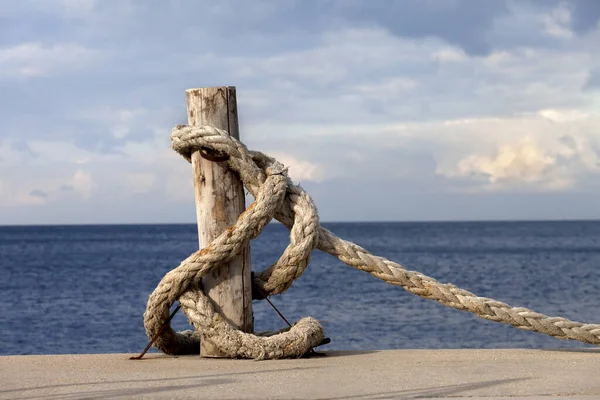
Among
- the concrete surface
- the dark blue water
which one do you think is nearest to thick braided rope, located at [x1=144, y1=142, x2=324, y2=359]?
the concrete surface

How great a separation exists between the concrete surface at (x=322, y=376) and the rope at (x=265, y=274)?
0.16 metres

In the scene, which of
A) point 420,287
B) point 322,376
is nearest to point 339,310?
point 420,287

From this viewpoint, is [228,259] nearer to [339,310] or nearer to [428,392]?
[428,392]

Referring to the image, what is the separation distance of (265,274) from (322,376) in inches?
45.6

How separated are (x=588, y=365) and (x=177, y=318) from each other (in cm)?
1665

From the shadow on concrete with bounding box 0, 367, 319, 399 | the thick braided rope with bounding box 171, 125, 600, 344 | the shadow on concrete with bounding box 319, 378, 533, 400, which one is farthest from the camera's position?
the thick braided rope with bounding box 171, 125, 600, 344

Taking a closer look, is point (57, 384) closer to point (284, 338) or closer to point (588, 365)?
point (284, 338)

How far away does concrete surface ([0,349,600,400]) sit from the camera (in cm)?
453

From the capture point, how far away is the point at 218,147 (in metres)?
5.76

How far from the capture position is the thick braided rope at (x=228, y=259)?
5719mm

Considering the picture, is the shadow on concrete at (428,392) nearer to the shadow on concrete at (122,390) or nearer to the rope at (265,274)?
the shadow on concrete at (122,390)

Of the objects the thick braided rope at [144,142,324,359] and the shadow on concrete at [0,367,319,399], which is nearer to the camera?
the shadow on concrete at [0,367,319,399]

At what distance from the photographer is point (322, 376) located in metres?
5.02

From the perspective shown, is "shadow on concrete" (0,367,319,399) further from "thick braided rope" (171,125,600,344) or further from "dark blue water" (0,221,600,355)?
"dark blue water" (0,221,600,355)
